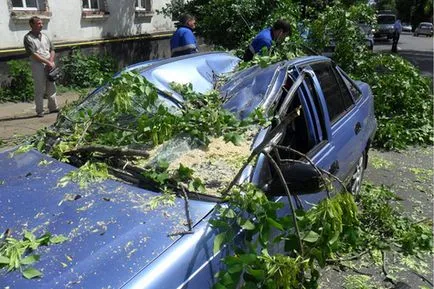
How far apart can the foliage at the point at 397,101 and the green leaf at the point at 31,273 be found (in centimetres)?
604

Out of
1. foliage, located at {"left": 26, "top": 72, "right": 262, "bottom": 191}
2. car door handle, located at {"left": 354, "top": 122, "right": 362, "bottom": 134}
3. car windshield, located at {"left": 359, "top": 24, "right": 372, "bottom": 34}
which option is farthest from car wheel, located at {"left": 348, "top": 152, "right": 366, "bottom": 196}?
car windshield, located at {"left": 359, "top": 24, "right": 372, "bottom": 34}

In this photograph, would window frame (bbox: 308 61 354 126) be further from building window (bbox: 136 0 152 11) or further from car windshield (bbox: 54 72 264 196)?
building window (bbox: 136 0 152 11)

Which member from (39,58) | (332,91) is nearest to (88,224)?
(332,91)

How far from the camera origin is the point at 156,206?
6.93 feet

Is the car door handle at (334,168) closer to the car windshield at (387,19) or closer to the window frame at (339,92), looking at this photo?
the window frame at (339,92)

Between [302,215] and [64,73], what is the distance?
9459mm

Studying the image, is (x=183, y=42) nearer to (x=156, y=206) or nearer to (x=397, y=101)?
(x=397, y=101)

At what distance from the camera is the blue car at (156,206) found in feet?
5.70

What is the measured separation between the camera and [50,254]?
180cm

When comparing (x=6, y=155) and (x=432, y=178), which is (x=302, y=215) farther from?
(x=432, y=178)

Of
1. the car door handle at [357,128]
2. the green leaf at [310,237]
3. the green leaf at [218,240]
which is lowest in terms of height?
the car door handle at [357,128]

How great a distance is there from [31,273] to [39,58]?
682 centimetres

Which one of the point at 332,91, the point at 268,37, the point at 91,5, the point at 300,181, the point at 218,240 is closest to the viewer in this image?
the point at 218,240

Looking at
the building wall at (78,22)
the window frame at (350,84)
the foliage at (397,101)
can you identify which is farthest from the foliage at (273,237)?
the building wall at (78,22)
